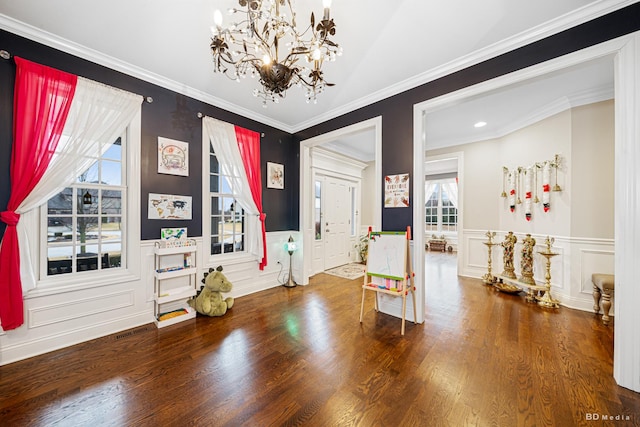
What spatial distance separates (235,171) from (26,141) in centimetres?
200

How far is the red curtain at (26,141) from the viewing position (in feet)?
6.64

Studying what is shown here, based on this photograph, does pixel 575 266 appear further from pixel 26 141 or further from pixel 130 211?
pixel 26 141

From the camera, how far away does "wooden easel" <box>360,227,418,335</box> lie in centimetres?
272

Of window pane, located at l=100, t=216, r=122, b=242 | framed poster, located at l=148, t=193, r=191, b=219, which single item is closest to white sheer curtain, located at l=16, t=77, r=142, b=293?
window pane, located at l=100, t=216, r=122, b=242

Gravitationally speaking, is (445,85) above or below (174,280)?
above

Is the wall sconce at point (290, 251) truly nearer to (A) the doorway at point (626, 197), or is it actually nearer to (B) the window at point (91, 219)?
(B) the window at point (91, 219)

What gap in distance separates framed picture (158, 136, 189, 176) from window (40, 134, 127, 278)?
1.16 ft

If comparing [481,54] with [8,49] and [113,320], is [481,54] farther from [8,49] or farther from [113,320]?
[113,320]

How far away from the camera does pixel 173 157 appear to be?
3.01 metres

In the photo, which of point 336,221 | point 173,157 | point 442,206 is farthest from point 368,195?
point 173,157

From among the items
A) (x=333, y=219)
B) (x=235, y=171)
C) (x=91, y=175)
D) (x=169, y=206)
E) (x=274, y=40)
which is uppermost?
(x=274, y=40)

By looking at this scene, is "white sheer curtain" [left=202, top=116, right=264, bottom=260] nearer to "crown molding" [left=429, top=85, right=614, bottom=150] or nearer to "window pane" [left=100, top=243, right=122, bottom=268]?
"window pane" [left=100, top=243, right=122, bottom=268]

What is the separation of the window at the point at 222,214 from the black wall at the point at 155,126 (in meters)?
0.26

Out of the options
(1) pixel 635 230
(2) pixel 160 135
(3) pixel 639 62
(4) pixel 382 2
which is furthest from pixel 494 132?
(2) pixel 160 135
